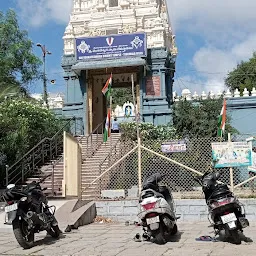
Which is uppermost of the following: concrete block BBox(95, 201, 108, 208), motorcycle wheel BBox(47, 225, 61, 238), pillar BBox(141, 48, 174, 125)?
pillar BBox(141, 48, 174, 125)

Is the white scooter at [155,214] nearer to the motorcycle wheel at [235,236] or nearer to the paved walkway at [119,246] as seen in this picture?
the paved walkway at [119,246]

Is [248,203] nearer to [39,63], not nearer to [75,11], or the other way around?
[39,63]

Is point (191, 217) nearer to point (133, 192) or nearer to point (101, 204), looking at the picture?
point (133, 192)

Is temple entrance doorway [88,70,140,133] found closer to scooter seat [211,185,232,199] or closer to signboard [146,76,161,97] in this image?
signboard [146,76,161,97]

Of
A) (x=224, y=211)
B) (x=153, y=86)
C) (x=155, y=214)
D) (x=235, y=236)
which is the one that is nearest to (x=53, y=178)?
(x=155, y=214)

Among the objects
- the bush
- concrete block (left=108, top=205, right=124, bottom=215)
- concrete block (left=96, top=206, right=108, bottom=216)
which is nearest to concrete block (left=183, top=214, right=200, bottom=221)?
concrete block (left=108, top=205, right=124, bottom=215)

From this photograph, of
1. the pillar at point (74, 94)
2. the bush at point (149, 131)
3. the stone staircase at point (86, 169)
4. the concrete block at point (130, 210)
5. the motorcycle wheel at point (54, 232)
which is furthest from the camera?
the pillar at point (74, 94)

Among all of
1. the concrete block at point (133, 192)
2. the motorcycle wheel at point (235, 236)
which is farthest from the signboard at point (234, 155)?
the motorcycle wheel at point (235, 236)

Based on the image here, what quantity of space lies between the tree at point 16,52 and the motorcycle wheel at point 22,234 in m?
9.52

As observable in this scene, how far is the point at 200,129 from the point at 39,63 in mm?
A: 7540

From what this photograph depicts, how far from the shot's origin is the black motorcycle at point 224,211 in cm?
624

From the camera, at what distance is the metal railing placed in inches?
527

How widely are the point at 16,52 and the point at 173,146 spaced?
9.10 m

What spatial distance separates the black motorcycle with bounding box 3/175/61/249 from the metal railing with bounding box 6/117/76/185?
5293 millimetres
